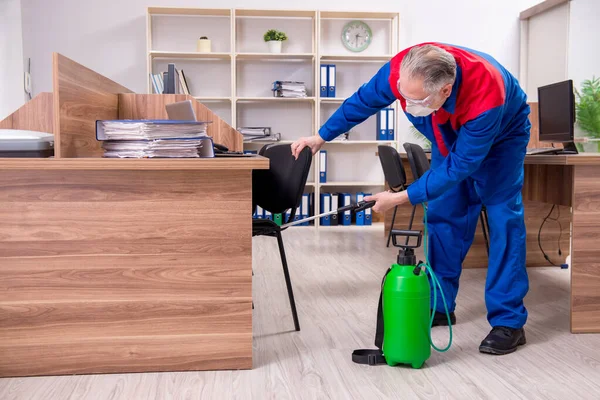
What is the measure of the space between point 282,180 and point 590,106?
3933mm

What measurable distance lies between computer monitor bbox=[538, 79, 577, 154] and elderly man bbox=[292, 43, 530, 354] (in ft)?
2.92

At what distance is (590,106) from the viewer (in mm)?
5168

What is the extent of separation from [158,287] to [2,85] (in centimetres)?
384

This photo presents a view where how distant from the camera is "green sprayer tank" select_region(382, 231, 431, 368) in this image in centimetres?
181

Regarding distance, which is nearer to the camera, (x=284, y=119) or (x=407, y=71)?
(x=407, y=71)

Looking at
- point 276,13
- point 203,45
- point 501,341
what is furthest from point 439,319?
point 276,13

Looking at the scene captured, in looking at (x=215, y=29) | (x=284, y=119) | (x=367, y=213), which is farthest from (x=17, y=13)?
(x=367, y=213)

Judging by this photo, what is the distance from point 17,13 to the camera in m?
5.09

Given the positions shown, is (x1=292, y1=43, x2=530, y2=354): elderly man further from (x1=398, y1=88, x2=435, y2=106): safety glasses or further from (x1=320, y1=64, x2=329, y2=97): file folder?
(x1=320, y1=64, x2=329, y2=97): file folder

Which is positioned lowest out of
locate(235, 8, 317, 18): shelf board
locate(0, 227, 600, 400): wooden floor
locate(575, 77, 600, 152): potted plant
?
locate(0, 227, 600, 400): wooden floor

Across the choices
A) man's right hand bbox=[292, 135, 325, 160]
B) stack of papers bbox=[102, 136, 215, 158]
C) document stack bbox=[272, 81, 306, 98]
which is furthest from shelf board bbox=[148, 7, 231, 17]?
stack of papers bbox=[102, 136, 215, 158]

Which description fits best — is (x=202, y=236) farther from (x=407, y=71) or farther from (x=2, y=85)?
(x=2, y=85)

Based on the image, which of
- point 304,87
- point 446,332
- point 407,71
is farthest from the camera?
point 304,87

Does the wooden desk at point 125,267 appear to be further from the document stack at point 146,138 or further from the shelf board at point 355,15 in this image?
the shelf board at point 355,15
